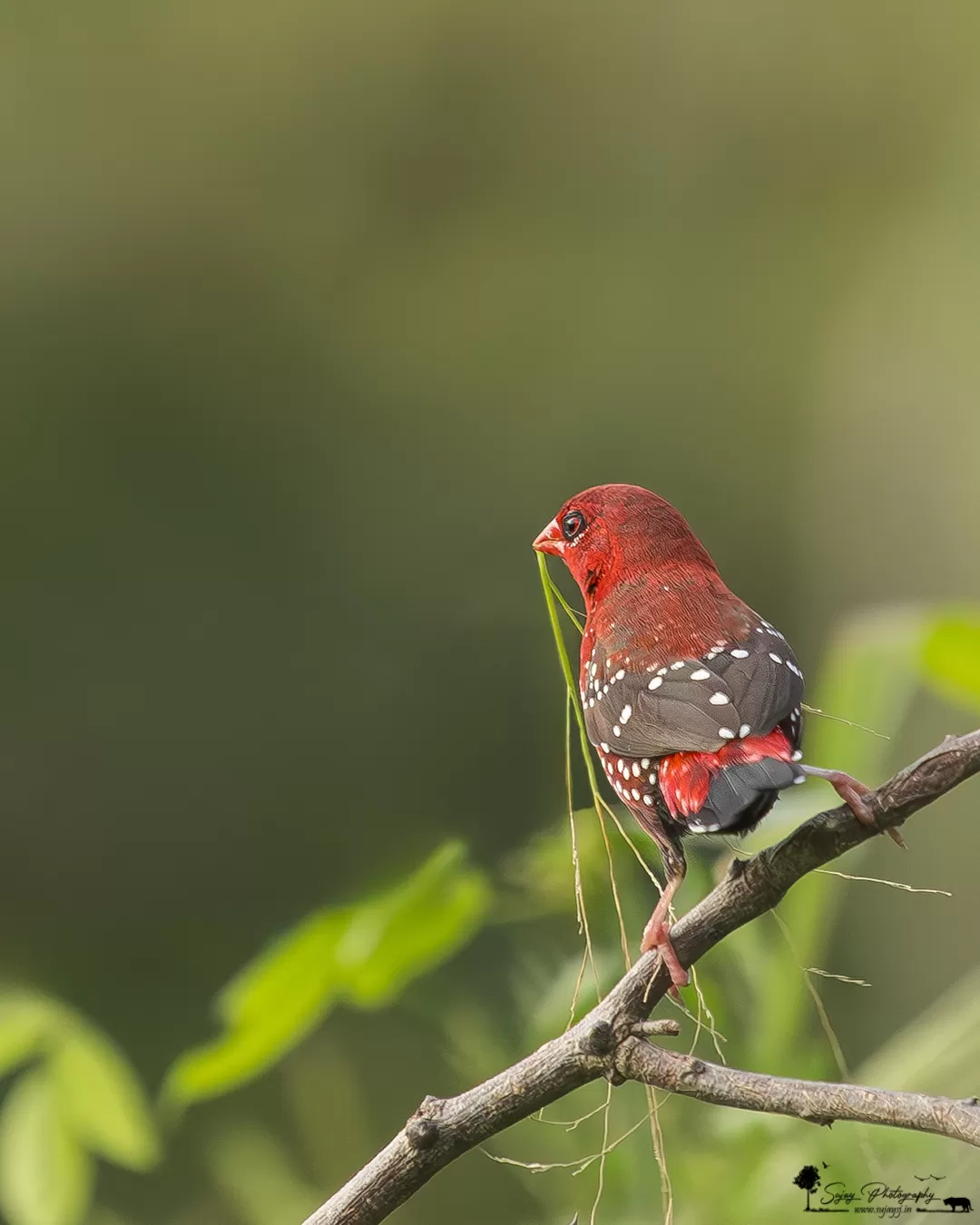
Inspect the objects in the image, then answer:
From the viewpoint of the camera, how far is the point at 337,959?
162 centimetres

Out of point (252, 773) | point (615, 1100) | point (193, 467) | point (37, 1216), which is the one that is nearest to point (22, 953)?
point (252, 773)

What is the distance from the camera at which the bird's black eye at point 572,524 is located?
1.67 metres

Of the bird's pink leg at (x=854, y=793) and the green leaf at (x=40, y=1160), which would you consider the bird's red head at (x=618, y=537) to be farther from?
the green leaf at (x=40, y=1160)

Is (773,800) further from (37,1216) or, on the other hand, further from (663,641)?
(37,1216)

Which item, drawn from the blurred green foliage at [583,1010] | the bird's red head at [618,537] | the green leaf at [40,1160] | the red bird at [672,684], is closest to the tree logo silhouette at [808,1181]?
the blurred green foliage at [583,1010]

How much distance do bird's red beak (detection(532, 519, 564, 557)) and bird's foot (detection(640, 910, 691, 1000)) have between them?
1.87ft

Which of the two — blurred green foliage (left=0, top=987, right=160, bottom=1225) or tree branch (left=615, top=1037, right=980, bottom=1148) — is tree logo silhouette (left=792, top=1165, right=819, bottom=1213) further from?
blurred green foliage (left=0, top=987, right=160, bottom=1225)

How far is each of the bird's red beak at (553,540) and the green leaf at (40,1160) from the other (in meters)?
1.00

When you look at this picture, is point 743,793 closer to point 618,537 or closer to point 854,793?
point 854,793

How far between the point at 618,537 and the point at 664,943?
585 millimetres

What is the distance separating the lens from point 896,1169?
1755 mm

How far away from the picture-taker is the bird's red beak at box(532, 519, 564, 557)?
1671mm

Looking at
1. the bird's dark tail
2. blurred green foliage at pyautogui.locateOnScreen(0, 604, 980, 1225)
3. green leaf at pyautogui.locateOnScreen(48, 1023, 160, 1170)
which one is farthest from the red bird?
green leaf at pyautogui.locateOnScreen(48, 1023, 160, 1170)

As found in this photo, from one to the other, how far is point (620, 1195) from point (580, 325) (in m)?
4.73
